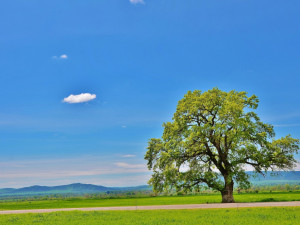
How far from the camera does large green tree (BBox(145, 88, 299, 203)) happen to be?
39.5 m

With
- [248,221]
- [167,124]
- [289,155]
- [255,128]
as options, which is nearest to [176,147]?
[167,124]

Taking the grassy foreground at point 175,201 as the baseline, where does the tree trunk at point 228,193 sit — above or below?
above

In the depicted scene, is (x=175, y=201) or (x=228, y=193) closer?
(x=228, y=193)

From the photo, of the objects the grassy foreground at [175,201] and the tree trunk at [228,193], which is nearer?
the tree trunk at [228,193]

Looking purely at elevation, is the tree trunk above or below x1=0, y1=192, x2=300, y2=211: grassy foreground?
above

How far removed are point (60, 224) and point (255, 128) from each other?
93.0 ft

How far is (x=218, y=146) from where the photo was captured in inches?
1619

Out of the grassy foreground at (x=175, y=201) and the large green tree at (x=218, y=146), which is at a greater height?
the large green tree at (x=218, y=146)

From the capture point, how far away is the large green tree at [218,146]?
129 ft

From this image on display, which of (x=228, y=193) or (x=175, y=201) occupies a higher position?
(x=228, y=193)

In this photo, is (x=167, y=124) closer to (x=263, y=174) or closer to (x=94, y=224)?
(x=263, y=174)

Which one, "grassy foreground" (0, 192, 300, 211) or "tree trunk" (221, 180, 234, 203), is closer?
"tree trunk" (221, 180, 234, 203)

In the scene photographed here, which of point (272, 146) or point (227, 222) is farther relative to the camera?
point (272, 146)

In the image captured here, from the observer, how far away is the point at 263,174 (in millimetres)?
41375
